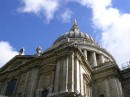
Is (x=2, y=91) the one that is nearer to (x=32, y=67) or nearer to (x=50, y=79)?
(x=32, y=67)

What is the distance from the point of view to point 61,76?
23688 mm

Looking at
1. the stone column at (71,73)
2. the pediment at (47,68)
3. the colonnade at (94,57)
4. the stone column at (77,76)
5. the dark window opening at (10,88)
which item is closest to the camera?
the stone column at (71,73)

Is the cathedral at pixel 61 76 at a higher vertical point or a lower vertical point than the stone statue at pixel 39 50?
lower

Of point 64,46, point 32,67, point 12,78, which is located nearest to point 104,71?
point 64,46

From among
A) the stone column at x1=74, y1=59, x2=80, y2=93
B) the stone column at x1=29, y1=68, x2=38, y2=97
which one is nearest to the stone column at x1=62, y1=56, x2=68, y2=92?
the stone column at x1=74, y1=59, x2=80, y2=93

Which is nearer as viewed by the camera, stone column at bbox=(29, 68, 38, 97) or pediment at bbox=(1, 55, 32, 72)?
stone column at bbox=(29, 68, 38, 97)

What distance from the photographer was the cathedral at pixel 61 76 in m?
23.3

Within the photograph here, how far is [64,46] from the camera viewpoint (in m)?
26.6

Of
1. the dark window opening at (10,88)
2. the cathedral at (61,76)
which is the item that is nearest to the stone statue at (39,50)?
the cathedral at (61,76)

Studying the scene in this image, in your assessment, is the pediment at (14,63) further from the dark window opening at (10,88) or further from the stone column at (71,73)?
the stone column at (71,73)

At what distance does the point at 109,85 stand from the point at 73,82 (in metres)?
6.16

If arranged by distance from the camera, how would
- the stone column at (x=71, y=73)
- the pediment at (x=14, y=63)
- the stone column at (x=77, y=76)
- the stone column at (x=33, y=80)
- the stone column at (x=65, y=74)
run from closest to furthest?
the stone column at (x=71, y=73), the stone column at (x=65, y=74), the stone column at (x=77, y=76), the stone column at (x=33, y=80), the pediment at (x=14, y=63)

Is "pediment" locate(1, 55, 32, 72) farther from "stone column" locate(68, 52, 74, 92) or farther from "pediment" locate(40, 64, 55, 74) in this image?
"stone column" locate(68, 52, 74, 92)

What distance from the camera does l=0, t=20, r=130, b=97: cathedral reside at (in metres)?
23.3
